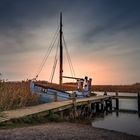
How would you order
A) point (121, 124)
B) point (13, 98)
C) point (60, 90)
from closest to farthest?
1. point (13, 98)
2. point (121, 124)
3. point (60, 90)

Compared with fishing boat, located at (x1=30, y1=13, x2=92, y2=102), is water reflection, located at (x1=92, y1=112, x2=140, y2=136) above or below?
below

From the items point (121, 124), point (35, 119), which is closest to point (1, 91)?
point (35, 119)

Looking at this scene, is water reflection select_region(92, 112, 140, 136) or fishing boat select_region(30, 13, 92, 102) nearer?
water reflection select_region(92, 112, 140, 136)

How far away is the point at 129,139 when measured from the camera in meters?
14.9

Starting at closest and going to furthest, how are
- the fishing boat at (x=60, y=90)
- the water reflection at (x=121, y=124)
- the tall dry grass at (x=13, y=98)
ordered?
the tall dry grass at (x=13, y=98) < the water reflection at (x=121, y=124) < the fishing boat at (x=60, y=90)

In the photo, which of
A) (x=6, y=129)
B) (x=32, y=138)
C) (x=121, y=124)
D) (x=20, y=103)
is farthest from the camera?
(x=121, y=124)

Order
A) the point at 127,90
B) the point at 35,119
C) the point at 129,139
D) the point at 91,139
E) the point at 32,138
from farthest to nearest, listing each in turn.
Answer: the point at 127,90 < the point at 35,119 < the point at 129,139 < the point at 91,139 < the point at 32,138

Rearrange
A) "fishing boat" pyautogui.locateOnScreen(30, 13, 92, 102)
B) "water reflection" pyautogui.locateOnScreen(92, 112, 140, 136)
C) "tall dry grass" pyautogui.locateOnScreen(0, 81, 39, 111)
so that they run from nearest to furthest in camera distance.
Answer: "tall dry grass" pyautogui.locateOnScreen(0, 81, 39, 111) < "water reflection" pyautogui.locateOnScreen(92, 112, 140, 136) < "fishing boat" pyautogui.locateOnScreen(30, 13, 92, 102)

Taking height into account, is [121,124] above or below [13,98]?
below

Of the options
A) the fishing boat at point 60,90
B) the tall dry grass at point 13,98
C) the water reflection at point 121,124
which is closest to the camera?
the tall dry grass at point 13,98

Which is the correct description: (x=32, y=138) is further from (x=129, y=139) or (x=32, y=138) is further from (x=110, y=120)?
(x=110, y=120)

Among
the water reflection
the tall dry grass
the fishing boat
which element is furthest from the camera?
the fishing boat

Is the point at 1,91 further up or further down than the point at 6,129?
further up

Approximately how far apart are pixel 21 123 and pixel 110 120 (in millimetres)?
14204
